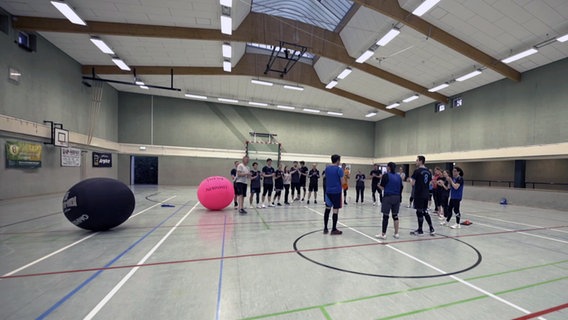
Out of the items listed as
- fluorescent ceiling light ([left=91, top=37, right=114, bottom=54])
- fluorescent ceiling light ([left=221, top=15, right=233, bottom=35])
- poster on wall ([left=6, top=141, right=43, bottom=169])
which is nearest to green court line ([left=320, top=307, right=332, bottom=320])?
fluorescent ceiling light ([left=221, top=15, right=233, bottom=35])

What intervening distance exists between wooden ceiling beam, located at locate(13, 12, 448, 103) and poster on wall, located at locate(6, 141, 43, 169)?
15.9 feet

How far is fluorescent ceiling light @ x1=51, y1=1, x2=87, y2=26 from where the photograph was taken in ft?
28.0

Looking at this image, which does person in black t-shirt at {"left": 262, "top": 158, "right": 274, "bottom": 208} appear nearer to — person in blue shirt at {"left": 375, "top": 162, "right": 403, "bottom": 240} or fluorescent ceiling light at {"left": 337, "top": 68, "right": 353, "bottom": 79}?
person in blue shirt at {"left": 375, "top": 162, "right": 403, "bottom": 240}

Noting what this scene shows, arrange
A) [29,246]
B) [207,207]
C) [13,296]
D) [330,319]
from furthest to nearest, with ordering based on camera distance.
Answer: [207,207] < [29,246] < [13,296] < [330,319]

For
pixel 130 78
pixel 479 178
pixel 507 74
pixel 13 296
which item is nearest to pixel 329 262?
pixel 13 296

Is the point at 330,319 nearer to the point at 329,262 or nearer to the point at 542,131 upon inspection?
the point at 329,262

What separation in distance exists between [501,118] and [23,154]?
82.1 ft

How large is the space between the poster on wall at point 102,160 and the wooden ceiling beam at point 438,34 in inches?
714

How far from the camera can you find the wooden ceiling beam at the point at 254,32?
1003cm

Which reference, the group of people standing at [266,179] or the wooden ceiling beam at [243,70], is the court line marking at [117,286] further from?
the wooden ceiling beam at [243,70]

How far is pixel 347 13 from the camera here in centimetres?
1212

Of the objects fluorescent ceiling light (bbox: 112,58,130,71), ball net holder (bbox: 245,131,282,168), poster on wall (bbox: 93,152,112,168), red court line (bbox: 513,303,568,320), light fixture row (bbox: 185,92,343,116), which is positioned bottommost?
red court line (bbox: 513,303,568,320)

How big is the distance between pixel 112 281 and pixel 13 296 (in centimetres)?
93

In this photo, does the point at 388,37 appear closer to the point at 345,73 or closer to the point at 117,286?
the point at 345,73
